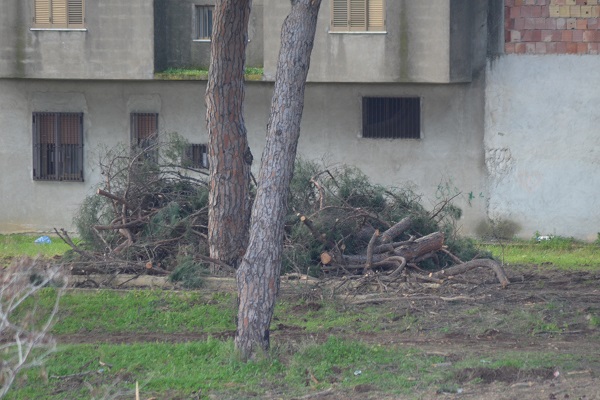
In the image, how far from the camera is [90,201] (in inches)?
550

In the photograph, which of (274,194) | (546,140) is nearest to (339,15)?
(546,140)

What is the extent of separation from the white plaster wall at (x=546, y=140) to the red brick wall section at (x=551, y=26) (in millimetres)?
185

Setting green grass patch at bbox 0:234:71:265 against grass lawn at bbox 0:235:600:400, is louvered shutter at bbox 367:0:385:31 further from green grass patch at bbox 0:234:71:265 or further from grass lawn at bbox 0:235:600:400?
green grass patch at bbox 0:234:71:265

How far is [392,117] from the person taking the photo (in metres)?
19.0

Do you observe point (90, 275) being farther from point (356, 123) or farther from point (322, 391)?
point (356, 123)

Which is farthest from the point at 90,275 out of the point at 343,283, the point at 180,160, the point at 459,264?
the point at 459,264

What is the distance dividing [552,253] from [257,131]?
21.0 ft

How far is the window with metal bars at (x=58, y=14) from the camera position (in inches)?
748

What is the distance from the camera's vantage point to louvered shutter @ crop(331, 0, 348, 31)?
718 inches

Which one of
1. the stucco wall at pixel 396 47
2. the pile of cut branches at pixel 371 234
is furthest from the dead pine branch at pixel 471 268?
the stucco wall at pixel 396 47

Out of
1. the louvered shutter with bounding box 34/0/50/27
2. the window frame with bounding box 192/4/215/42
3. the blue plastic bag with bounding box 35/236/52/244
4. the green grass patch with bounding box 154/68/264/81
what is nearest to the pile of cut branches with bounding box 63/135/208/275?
the green grass patch with bounding box 154/68/264/81

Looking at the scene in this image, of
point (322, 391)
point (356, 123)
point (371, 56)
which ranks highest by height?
point (371, 56)

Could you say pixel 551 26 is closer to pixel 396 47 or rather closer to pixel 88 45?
pixel 396 47

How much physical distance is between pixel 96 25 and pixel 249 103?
3.44 m
